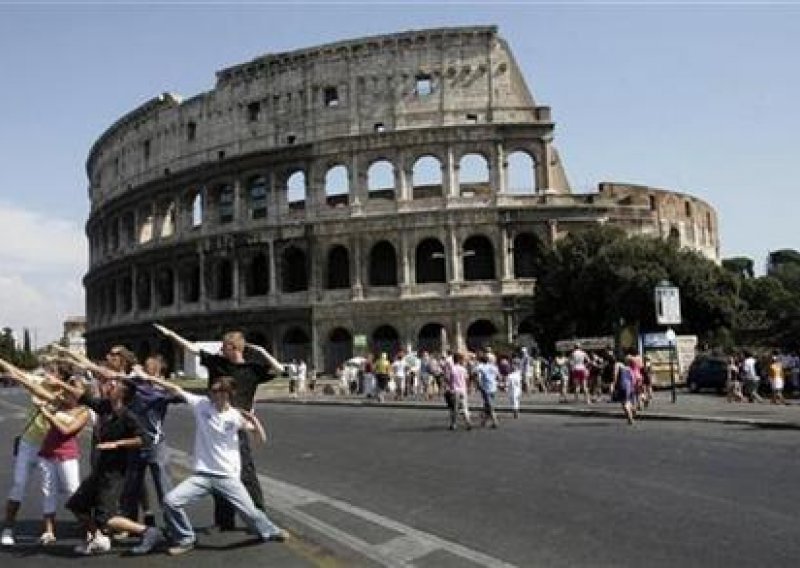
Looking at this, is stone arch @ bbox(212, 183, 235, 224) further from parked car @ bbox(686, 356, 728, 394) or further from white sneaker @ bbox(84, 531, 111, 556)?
white sneaker @ bbox(84, 531, 111, 556)

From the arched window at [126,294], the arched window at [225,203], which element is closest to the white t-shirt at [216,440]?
the arched window at [225,203]

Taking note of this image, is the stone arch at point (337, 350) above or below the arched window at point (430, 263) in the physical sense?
below

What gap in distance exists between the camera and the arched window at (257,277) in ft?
201

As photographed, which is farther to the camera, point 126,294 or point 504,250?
point 126,294

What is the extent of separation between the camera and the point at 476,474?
12648 mm

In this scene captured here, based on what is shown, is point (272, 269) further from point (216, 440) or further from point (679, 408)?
point (216, 440)

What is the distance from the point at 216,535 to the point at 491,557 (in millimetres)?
2450

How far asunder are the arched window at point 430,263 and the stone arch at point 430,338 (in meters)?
2.83

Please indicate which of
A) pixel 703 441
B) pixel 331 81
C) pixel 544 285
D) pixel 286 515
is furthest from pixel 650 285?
pixel 286 515

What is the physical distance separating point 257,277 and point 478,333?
1474 centimetres

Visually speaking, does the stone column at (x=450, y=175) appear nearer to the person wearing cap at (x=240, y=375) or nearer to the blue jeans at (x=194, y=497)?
the person wearing cap at (x=240, y=375)

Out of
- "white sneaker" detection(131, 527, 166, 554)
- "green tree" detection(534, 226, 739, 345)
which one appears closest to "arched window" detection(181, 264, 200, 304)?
"green tree" detection(534, 226, 739, 345)

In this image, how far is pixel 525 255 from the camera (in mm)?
56844

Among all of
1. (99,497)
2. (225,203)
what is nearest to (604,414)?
(99,497)
